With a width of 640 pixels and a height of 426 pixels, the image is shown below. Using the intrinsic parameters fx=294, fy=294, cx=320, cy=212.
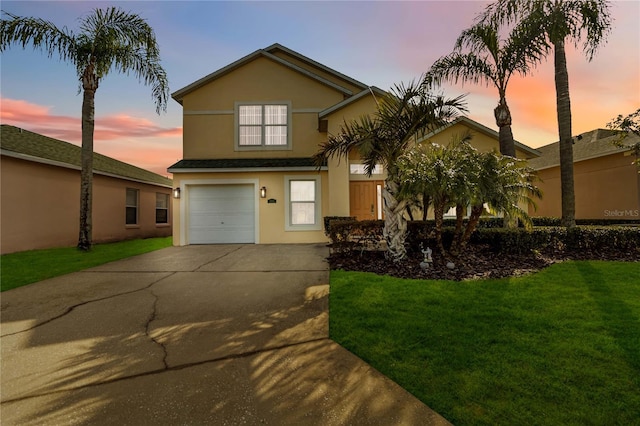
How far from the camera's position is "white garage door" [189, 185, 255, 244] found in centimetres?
1282

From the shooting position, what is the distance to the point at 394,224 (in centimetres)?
720

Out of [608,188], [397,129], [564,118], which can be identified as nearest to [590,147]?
[608,188]

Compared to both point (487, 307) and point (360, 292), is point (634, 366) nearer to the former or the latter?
point (487, 307)

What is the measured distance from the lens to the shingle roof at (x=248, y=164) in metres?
12.3

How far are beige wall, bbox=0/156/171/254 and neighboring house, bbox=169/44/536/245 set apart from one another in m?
4.83

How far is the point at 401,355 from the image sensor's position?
128 inches

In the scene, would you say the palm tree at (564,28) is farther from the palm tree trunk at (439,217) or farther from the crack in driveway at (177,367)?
the crack in driveway at (177,367)

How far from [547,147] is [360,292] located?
80.6ft

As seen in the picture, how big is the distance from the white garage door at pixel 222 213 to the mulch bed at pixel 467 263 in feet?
19.6

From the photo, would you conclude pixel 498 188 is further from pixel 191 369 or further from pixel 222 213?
pixel 222 213

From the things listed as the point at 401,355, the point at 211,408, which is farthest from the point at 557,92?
the point at 211,408

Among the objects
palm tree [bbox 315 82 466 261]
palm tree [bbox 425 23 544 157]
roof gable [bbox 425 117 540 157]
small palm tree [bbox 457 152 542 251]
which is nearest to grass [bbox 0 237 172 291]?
palm tree [bbox 315 82 466 261]

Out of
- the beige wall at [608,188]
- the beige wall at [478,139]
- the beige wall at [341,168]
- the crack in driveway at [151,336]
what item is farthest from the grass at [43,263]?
the beige wall at [608,188]

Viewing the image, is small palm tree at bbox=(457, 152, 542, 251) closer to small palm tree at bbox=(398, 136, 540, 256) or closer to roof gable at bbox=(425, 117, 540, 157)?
small palm tree at bbox=(398, 136, 540, 256)
